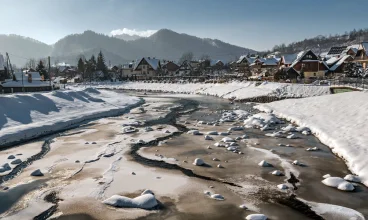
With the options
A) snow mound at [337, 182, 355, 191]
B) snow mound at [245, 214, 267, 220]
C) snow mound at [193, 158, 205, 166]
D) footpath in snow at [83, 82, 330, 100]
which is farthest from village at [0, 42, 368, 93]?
snow mound at [245, 214, 267, 220]

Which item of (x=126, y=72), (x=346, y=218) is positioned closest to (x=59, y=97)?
(x=346, y=218)

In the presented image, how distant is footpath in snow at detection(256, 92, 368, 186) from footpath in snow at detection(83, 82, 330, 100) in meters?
7.58

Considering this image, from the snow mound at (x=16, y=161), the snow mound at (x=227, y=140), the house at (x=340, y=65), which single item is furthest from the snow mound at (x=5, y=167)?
the house at (x=340, y=65)

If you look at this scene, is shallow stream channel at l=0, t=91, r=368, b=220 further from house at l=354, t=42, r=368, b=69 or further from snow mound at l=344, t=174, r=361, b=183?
house at l=354, t=42, r=368, b=69

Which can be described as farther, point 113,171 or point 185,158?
point 185,158

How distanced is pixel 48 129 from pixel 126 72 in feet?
322

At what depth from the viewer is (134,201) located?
9.10 m

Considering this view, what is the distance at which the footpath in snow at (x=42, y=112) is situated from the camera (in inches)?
782

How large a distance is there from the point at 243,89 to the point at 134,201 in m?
41.7

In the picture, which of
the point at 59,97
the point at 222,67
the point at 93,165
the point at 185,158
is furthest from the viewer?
the point at 222,67

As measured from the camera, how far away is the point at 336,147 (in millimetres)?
15258

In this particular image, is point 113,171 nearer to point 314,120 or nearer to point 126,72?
point 314,120

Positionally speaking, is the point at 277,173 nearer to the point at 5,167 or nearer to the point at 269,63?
the point at 5,167

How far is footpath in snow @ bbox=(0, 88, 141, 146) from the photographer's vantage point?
782 inches
